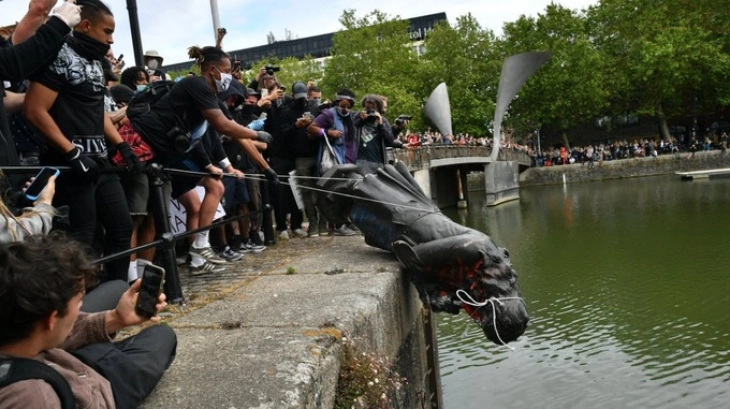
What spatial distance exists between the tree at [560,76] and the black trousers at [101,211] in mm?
39715

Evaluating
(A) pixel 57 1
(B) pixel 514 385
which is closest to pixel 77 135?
(A) pixel 57 1

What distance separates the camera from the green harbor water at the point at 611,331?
594 centimetres

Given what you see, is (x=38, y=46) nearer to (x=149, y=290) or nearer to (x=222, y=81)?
(x=149, y=290)

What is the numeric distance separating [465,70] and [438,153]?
18.4m

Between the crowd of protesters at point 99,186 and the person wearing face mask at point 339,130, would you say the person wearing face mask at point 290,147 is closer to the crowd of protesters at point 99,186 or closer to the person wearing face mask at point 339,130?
the crowd of protesters at point 99,186

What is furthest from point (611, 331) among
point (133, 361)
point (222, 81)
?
point (133, 361)

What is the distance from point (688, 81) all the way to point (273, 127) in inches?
1582

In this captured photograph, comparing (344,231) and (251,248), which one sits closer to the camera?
(251,248)

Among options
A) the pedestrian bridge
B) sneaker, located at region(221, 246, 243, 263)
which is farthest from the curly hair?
the pedestrian bridge

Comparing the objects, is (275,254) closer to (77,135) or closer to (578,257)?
(77,135)

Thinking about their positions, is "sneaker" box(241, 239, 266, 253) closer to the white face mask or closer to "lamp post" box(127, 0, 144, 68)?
the white face mask

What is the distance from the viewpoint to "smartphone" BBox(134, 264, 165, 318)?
190cm

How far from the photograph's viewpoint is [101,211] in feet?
10.4

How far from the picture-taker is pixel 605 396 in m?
5.82
